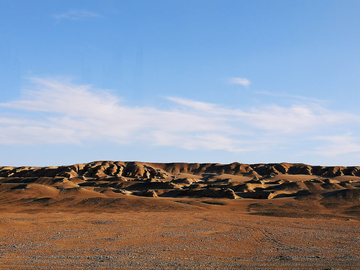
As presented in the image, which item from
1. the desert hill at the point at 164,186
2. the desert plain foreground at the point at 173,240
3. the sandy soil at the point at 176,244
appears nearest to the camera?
the sandy soil at the point at 176,244

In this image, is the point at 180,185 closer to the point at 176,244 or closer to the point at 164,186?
the point at 164,186

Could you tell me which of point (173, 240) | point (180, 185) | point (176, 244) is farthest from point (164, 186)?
point (176, 244)

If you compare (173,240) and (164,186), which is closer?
(173,240)

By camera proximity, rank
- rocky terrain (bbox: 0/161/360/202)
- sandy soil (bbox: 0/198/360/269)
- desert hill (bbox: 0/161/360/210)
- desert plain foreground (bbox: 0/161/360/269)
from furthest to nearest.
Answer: rocky terrain (bbox: 0/161/360/202) → desert hill (bbox: 0/161/360/210) → desert plain foreground (bbox: 0/161/360/269) → sandy soil (bbox: 0/198/360/269)

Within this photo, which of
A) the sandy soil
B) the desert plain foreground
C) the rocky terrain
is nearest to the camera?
the sandy soil

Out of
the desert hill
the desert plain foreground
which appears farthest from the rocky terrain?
the desert plain foreground

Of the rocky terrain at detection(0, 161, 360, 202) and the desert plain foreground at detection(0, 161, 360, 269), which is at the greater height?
the rocky terrain at detection(0, 161, 360, 202)

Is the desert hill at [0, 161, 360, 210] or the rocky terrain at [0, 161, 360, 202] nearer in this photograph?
the desert hill at [0, 161, 360, 210]

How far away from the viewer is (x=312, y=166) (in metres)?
186

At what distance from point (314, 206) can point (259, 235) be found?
3214 cm

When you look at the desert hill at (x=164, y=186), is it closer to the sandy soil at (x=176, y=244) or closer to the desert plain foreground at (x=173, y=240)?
the desert plain foreground at (x=173, y=240)

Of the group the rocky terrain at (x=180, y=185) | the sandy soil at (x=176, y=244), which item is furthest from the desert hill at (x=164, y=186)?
the sandy soil at (x=176, y=244)

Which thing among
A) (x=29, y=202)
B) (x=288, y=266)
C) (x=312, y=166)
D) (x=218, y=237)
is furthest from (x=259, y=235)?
(x=312, y=166)

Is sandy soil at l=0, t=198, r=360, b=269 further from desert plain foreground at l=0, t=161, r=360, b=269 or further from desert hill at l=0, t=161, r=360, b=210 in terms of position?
desert hill at l=0, t=161, r=360, b=210
